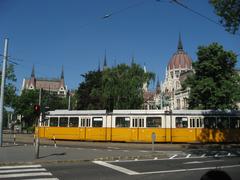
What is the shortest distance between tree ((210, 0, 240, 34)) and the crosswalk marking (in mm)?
12543

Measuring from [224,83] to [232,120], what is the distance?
13.2m

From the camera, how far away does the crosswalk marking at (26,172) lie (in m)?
11.9

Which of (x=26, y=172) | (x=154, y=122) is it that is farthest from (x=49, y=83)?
(x=26, y=172)

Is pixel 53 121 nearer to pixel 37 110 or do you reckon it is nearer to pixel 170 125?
pixel 170 125

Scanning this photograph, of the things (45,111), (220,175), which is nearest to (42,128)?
(45,111)

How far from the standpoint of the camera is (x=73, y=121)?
32406 mm

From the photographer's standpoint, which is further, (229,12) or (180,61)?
(180,61)

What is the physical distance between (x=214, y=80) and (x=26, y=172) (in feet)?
115

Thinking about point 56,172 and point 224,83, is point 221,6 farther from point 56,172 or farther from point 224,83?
point 224,83

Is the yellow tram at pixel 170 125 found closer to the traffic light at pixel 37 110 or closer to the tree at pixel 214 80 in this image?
the tree at pixel 214 80

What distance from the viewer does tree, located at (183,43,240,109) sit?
42.7 metres

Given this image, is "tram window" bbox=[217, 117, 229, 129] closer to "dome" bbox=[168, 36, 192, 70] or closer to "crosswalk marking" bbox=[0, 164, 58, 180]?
"crosswalk marking" bbox=[0, 164, 58, 180]

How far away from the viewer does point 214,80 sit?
1746 inches

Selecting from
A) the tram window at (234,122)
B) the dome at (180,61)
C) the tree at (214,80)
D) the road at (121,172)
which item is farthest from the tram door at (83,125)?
the dome at (180,61)
